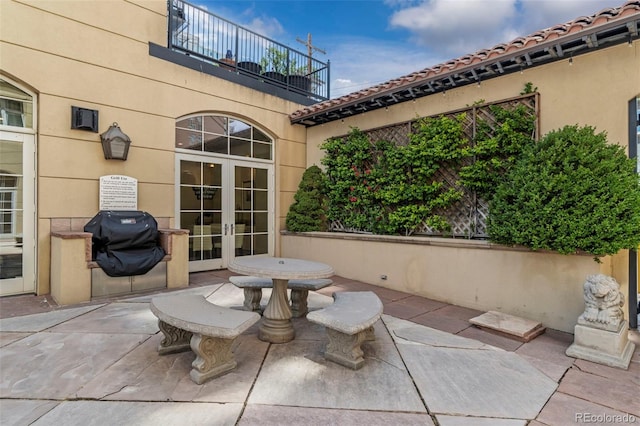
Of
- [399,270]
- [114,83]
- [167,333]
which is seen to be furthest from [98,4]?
[399,270]

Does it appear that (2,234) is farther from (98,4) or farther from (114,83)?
(98,4)

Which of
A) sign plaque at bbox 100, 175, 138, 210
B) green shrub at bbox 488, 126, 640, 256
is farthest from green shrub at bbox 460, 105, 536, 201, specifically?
sign plaque at bbox 100, 175, 138, 210

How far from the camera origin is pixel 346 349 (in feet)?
9.09

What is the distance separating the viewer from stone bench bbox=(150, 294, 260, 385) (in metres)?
2.40

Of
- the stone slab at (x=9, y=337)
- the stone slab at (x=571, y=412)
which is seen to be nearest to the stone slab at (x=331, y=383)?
the stone slab at (x=571, y=412)

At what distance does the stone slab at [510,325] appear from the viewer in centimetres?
349

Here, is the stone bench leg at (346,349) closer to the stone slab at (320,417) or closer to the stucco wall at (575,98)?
the stone slab at (320,417)

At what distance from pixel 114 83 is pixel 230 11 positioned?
10.5ft

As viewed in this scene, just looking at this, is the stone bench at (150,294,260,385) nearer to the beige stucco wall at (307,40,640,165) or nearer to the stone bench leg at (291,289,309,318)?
the stone bench leg at (291,289,309,318)

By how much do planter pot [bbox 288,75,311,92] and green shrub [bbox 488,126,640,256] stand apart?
5.98m

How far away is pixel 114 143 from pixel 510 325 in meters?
5.97

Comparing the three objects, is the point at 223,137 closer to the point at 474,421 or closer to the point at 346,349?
the point at 346,349

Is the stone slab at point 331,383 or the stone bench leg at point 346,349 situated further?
the stone bench leg at point 346,349

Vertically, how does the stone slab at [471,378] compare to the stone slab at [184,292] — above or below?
below
